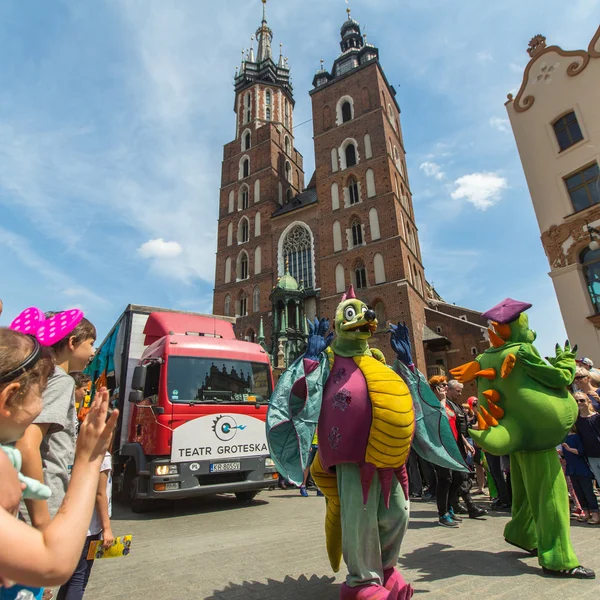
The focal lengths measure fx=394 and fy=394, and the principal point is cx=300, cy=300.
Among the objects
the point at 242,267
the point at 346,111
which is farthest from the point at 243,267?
the point at 346,111

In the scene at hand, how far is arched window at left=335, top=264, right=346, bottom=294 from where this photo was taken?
24183 mm

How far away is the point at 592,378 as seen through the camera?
5328 mm

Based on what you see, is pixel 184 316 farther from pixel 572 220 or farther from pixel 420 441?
pixel 572 220

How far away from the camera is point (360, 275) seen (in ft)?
78.9

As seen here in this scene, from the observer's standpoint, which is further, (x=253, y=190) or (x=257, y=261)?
(x=253, y=190)

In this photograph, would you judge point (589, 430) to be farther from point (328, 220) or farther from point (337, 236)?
point (328, 220)

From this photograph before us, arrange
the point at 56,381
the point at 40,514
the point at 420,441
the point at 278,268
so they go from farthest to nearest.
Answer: the point at 278,268 < the point at 420,441 < the point at 56,381 < the point at 40,514

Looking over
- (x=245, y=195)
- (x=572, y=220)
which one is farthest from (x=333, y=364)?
(x=245, y=195)

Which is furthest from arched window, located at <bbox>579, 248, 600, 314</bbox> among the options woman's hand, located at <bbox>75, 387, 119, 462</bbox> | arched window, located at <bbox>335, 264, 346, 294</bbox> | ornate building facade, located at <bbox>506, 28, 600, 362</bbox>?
arched window, located at <bbox>335, 264, 346, 294</bbox>

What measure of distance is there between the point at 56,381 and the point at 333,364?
1673 millimetres

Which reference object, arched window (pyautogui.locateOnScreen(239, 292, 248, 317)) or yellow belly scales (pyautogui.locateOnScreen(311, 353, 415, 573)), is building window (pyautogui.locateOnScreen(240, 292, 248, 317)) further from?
yellow belly scales (pyautogui.locateOnScreen(311, 353, 415, 573))

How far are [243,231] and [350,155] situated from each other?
32.2ft

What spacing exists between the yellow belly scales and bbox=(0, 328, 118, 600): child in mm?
1611

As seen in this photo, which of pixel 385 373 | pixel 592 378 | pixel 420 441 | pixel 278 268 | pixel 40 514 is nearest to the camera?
pixel 40 514
